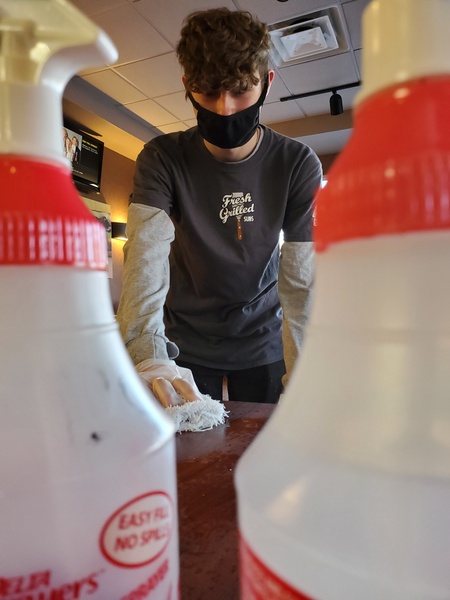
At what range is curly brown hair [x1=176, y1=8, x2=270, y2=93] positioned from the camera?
3.19 feet

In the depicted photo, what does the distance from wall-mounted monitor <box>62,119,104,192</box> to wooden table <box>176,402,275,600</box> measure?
301cm

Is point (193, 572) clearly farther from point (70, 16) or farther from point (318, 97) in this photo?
point (318, 97)

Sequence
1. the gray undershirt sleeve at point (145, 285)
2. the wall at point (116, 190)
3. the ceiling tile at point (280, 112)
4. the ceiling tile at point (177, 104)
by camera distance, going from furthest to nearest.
Result: the wall at point (116, 190)
the ceiling tile at point (280, 112)
the ceiling tile at point (177, 104)
the gray undershirt sleeve at point (145, 285)

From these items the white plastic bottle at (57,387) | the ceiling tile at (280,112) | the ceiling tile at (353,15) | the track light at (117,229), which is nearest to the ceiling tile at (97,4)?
the ceiling tile at (353,15)

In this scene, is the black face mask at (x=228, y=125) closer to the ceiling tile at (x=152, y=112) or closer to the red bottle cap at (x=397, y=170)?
the red bottle cap at (x=397, y=170)

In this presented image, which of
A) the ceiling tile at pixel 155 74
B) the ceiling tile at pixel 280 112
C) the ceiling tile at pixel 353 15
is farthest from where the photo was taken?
the ceiling tile at pixel 280 112

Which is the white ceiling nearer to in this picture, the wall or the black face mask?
the wall

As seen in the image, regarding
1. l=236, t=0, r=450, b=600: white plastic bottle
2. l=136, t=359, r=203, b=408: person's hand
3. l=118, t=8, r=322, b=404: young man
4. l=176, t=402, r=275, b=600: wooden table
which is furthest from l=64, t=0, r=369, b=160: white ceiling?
l=236, t=0, r=450, b=600: white plastic bottle

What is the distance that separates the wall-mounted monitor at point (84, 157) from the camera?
3.28 meters

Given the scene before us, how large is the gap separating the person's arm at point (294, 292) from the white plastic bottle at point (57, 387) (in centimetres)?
83

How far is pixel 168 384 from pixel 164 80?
8.62 feet

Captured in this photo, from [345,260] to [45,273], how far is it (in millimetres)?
102

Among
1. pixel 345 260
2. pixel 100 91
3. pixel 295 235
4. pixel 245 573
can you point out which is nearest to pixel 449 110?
pixel 345 260

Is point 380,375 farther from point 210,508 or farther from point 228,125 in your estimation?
point 228,125
